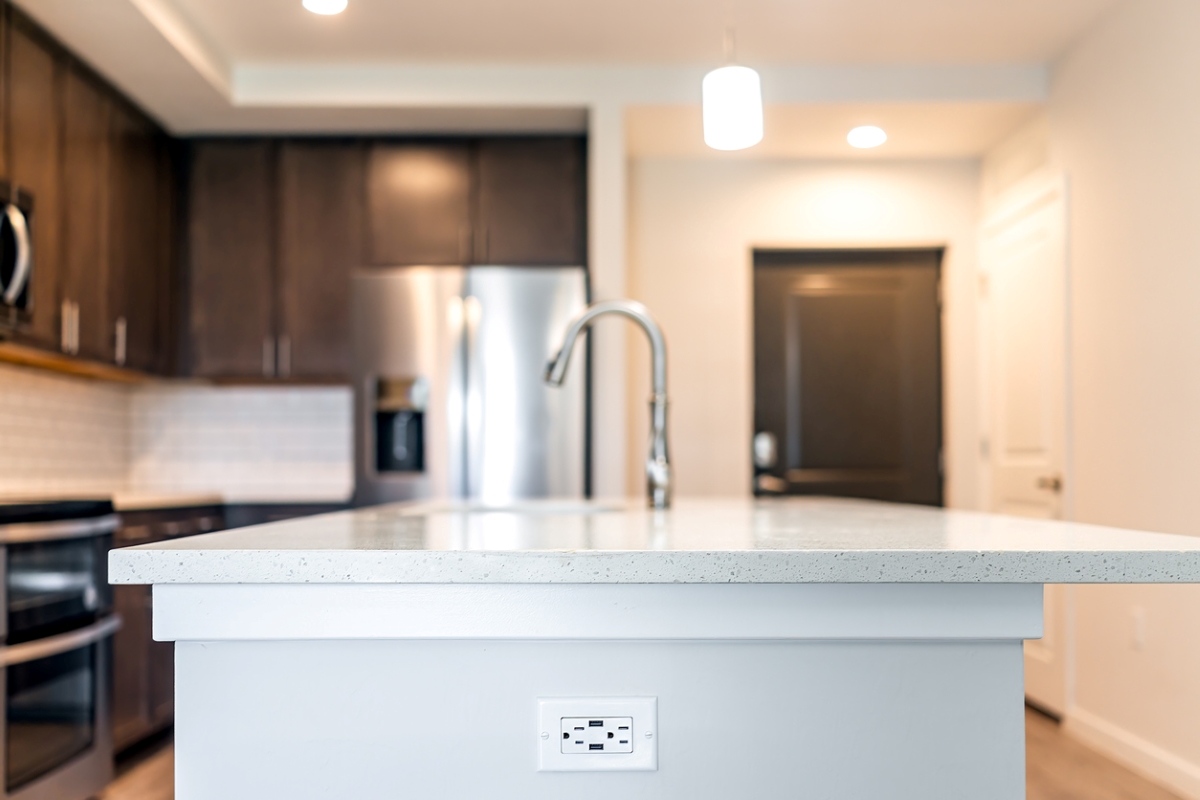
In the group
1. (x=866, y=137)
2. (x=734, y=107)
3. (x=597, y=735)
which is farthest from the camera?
(x=866, y=137)

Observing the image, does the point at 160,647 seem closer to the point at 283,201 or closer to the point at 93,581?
the point at 93,581

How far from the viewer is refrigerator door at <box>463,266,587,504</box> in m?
3.87

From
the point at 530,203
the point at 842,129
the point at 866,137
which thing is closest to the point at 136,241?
the point at 530,203

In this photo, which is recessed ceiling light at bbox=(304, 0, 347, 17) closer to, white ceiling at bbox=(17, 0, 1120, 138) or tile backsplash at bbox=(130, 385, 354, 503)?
white ceiling at bbox=(17, 0, 1120, 138)

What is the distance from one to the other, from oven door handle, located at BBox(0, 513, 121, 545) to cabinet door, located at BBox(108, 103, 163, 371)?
1.11 metres

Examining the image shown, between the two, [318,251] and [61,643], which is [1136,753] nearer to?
[61,643]

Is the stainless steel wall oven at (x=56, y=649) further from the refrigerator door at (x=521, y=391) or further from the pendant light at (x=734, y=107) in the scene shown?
the pendant light at (x=734, y=107)

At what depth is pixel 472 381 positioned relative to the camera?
3904 mm

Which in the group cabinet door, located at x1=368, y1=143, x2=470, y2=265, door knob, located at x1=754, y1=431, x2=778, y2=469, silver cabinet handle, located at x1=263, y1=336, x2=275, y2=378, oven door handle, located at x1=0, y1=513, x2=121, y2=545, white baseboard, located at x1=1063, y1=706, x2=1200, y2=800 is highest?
cabinet door, located at x1=368, y1=143, x2=470, y2=265

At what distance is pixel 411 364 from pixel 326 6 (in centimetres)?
131

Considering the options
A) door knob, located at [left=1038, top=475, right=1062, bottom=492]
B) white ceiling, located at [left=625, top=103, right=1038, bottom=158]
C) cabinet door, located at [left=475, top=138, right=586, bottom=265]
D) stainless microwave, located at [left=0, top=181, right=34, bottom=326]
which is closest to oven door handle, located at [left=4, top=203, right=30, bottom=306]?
stainless microwave, located at [left=0, top=181, right=34, bottom=326]

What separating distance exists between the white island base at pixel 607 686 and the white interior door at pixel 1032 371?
293 centimetres

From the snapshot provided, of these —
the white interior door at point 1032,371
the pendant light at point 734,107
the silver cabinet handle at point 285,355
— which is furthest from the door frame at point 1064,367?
the silver cabinet handle at point 285,355

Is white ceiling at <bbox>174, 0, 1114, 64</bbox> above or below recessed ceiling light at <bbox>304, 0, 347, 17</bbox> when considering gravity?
above
